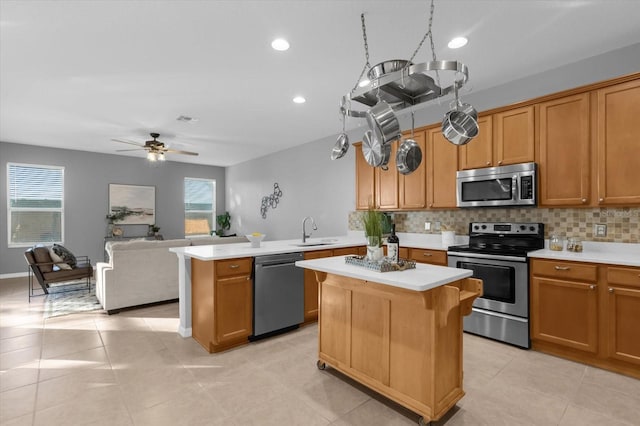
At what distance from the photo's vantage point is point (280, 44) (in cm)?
274

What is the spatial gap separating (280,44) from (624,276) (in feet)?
11.1

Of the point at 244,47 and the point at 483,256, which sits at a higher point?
the point at 244,47

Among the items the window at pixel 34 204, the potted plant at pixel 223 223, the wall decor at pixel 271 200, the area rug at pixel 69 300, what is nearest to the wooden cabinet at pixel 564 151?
the wall decor at pixel 271 200

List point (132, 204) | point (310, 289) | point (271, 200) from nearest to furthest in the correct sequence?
point (310, 289)
point (271, 200)
point (132, 204)

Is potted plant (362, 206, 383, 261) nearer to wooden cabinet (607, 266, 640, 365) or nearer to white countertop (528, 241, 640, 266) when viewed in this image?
white countertop (528, 241, 640, 266)

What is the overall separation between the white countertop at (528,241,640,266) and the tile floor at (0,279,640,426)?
2.98ft

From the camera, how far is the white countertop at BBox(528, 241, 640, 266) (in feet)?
8.31

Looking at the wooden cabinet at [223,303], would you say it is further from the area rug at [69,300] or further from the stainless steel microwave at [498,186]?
the stainless steel microwave at [498,186]

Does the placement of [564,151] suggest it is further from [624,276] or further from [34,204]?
[34,204]

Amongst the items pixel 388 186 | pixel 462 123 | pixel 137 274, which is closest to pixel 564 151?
pixel 462 123

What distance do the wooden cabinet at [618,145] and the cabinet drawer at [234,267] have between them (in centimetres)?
328

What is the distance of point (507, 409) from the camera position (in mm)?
2088

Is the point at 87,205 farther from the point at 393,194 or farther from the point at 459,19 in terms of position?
the point at 459,19

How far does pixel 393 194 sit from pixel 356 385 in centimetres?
271
